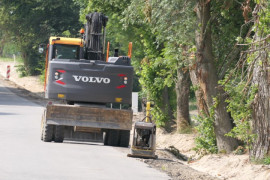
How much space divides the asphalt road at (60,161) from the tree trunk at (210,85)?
3.00 metres

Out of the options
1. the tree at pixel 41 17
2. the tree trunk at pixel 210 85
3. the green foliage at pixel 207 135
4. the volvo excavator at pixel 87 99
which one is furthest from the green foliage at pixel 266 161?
the tree at pixel 41 17

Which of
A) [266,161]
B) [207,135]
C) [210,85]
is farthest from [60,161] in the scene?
[207,135]

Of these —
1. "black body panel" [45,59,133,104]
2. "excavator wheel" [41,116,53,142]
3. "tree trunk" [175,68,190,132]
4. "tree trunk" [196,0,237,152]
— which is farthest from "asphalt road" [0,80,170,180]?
"tree trunk" [175,68,190,132]

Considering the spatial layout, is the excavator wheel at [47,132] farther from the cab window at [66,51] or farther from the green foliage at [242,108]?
the green foliage at [242,108]

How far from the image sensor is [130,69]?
19422 millimetres

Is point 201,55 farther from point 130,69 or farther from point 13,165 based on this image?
point 13,165

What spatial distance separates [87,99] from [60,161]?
5.13m

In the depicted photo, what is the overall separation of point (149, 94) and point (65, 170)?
1900 centimetres

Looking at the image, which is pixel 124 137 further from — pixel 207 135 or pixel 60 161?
pixel 60 161

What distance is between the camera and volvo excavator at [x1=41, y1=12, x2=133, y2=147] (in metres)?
19.1

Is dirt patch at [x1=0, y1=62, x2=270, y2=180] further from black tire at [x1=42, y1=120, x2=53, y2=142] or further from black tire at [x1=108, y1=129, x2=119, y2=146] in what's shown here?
black tire at [x1=42, y1=120, x2=53, y2=142]

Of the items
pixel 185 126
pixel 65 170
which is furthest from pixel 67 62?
pixel 185 126

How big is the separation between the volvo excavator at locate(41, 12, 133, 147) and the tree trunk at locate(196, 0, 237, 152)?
7.00ft

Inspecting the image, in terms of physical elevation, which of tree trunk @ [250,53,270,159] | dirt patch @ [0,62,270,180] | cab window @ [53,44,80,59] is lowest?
dirt patch @ [0,62,270,180]
